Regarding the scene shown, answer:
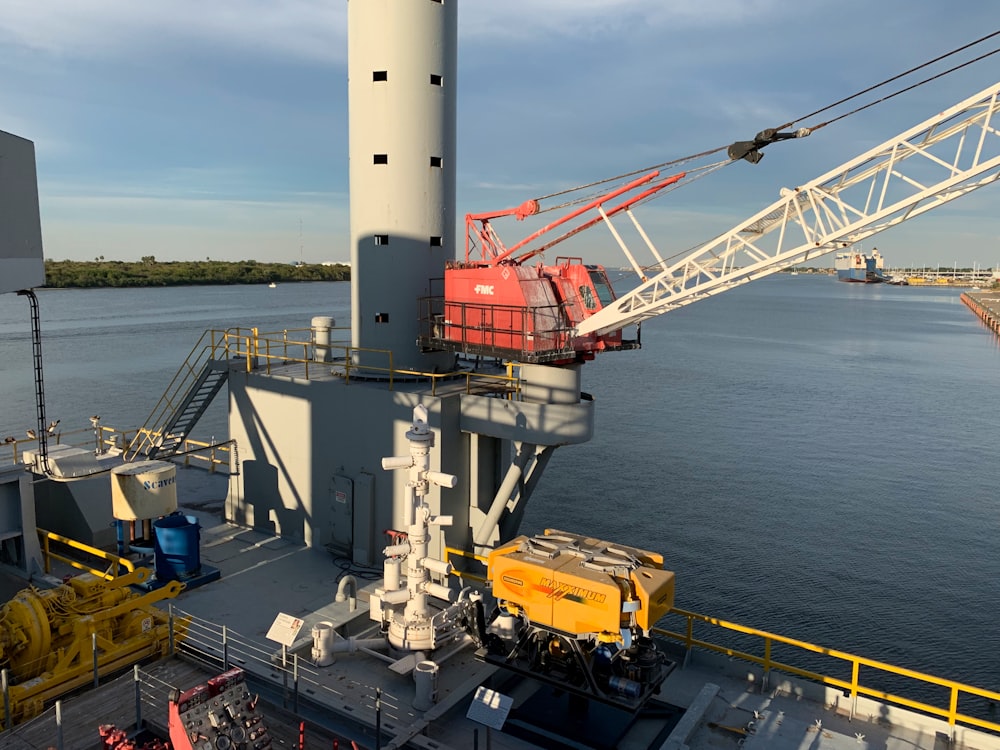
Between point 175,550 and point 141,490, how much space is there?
1547mm

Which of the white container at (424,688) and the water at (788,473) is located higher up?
the white container at (424,688)

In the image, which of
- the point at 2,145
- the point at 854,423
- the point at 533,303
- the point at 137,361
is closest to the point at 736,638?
the point at 533,303

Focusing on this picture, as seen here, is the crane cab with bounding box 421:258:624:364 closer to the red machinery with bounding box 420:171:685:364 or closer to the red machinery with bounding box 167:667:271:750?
the red machinery with bounding box 420:171:685:364

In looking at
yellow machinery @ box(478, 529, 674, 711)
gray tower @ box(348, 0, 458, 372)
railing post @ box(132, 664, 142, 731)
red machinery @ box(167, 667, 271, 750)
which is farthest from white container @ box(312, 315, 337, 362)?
red machinery @ box(167, 667, 271, 750)

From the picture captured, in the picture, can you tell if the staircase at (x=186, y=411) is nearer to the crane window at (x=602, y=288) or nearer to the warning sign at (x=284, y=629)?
the warning sign at (x=284, y=629)

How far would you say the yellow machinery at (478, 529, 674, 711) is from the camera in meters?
10.7

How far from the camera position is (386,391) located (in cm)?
1714

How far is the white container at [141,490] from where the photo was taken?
1636 centimetres

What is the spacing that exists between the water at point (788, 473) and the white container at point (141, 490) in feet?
48.7

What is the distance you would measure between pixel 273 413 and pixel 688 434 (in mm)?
27344

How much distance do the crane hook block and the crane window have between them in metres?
4.07

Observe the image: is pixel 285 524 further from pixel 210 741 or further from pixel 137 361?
pixel 137 361

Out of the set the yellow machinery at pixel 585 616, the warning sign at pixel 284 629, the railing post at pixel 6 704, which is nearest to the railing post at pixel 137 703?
the railing post at pixel 6 704

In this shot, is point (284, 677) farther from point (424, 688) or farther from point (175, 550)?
point (175, 550)
